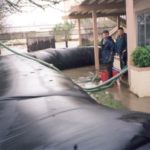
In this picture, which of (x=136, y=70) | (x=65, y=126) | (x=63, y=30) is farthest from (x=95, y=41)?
(x=63, y=30)

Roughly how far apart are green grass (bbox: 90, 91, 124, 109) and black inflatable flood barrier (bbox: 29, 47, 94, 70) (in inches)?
249

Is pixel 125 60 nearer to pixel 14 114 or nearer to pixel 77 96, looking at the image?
pixel 77 96

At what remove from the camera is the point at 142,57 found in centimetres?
1042

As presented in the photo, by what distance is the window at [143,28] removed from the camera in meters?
12.3

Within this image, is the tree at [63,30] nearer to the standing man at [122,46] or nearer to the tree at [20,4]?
the standing man at [122,46]

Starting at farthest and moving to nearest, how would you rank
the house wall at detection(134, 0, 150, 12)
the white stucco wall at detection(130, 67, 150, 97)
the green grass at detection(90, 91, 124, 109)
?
1. the house wall at detection(134, 0, 150, 12)
2. the white stucco wall at detection(130, 67, 150, 97)
3. the green grass at detection(90, 91, 124, 109)

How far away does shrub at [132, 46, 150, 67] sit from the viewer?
10.4m

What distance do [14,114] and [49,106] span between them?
343mm

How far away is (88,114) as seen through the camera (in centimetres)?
335

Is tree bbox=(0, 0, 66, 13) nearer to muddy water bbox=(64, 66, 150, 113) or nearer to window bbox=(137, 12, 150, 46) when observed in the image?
muddy water bbox=(64, 66, 150, 113)

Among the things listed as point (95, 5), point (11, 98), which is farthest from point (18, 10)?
point (95, 5)

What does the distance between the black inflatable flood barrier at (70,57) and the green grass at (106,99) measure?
6.33m

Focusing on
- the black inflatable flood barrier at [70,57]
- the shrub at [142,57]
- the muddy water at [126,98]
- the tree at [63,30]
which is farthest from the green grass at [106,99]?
the tree at [63,30]

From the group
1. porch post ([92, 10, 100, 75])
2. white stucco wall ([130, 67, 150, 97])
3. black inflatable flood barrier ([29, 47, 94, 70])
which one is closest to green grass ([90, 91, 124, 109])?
white stucco wall ([130, 67, 150, 97])
